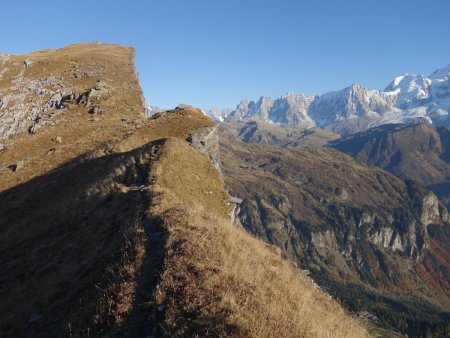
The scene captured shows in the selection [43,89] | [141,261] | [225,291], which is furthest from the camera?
[43,89]

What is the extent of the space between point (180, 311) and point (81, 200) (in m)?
21.7

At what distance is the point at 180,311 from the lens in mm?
13469

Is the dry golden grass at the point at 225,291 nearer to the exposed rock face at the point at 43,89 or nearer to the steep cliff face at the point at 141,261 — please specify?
the steep cliff face at the point at 141,261

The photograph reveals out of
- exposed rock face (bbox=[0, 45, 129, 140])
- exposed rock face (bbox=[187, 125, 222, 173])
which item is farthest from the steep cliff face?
exposed rock face (bbox=[0, 45, 129, 140])

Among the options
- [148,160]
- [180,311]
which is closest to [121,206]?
[148,160]

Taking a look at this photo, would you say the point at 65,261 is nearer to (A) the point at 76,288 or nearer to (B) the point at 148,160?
(A) the point at 76,288

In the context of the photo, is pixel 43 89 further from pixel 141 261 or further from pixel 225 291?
pixel 225 291

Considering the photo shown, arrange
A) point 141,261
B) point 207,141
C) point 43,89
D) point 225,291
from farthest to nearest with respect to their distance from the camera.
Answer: point 43,89 < point 207,141 < point 141,261 < point 225,291

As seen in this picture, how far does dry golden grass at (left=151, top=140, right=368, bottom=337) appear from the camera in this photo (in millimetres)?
12633

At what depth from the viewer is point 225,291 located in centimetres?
1429

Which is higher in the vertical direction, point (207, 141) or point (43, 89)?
point (43, 89)

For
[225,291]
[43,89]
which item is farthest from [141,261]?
[43,89]

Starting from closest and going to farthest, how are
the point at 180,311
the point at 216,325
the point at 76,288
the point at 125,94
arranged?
1. the point at 216,325
2. the point at 180,311
3. the point at 76,288
4. the point at 125,94

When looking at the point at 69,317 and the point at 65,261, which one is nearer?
the point at 69,317
